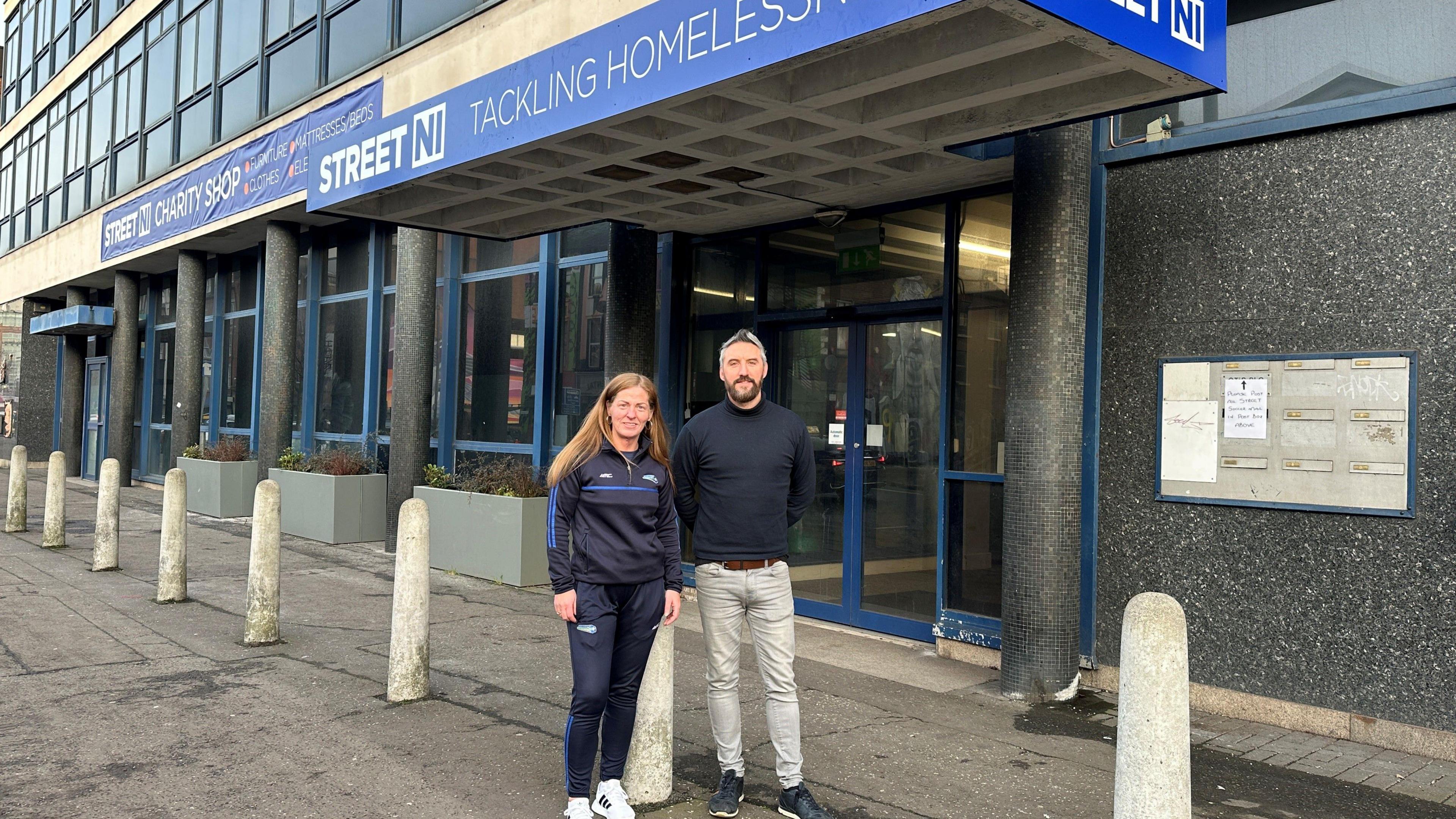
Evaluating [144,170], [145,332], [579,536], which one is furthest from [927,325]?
[145,332]

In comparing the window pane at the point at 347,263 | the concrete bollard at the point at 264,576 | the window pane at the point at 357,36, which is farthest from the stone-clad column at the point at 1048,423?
the window pane at the point at 347,263

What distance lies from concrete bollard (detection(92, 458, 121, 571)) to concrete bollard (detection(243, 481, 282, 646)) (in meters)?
3.97

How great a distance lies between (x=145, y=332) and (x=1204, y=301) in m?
22.1

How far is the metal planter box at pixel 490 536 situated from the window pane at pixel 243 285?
9039mm

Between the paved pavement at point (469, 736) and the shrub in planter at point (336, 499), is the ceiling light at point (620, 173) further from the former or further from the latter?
the shrub in planter at point (336, 499)

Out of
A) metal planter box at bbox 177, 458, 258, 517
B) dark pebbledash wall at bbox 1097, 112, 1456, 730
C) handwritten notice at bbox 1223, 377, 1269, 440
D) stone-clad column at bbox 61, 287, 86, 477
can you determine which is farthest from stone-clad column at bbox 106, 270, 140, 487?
handwritten notice at bbox 1223, 377, 1269, 440

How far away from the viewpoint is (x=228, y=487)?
53.3 ft

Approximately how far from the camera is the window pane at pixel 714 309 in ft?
32.3

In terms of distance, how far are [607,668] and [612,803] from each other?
0.53m

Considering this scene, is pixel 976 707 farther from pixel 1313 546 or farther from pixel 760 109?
pixel 760 109

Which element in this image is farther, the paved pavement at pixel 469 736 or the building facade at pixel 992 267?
the building facade at pixel 992 267

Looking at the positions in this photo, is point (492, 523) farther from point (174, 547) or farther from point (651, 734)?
point (651, 734)

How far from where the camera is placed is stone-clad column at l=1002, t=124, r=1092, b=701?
660 cm

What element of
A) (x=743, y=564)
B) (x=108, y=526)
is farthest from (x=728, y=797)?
(x=108, y=526)
